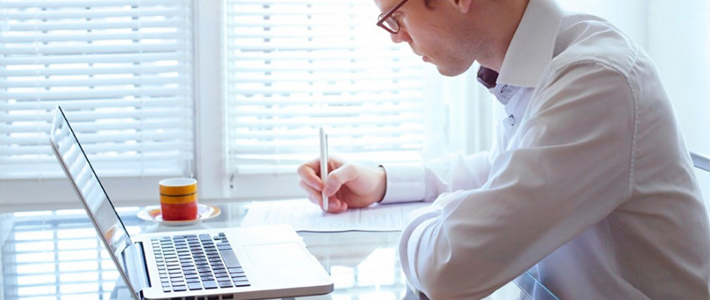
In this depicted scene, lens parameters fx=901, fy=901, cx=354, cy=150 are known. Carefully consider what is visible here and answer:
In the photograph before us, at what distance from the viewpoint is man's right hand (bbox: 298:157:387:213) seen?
1820mm

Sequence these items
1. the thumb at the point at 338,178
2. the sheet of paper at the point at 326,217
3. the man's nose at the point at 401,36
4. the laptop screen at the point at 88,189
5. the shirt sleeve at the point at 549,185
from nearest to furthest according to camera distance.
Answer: the shirt sleeve at the point at 549,185, the laptop screen at the point at 88,189, the man's nose at the point at 401,36, the sheet of paper at the point at 326,217, the thumb at the point at 338,178

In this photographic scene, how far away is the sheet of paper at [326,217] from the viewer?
170 centimetres

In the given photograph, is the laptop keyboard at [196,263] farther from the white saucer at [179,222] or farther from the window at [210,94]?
the window at [210,94]

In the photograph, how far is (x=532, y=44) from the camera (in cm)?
137

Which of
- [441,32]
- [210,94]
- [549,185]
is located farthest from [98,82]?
[549,185]

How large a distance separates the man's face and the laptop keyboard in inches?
18.2

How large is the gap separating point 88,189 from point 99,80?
1312mm

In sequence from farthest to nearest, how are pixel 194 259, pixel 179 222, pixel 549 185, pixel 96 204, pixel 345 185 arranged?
pixel 345 185 → pixel 179 222 → pixel 194 259 → pixel 96 204 → pixel 549 185

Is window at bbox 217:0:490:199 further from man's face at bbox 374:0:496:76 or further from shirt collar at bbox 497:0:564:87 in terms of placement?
shirt collar at bbox 497:0:564:87

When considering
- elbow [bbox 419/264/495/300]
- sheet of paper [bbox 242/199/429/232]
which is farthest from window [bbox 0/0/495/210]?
elbow [bbox 419/264/495/300]

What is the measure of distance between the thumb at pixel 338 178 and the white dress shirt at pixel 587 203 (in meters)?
0.49

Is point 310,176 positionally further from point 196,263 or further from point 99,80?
point 99,80

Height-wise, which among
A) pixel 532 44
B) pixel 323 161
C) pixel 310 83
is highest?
pixel 532 44

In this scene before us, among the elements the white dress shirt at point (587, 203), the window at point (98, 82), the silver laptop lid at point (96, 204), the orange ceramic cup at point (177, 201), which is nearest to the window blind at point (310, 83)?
the window at point (98, 82)
